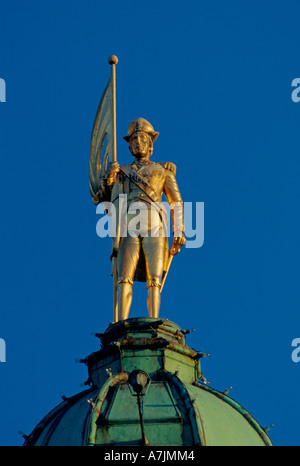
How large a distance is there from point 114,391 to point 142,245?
4.60 metres

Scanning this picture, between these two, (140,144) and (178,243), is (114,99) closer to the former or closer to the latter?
(140,144)

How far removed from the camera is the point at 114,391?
130 ft

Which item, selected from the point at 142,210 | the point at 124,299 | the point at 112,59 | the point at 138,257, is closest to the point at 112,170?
the point at 142,210

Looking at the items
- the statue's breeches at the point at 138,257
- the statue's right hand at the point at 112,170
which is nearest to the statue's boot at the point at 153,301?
the statue's breeches at the point at 138,257

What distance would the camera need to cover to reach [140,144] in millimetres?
44156

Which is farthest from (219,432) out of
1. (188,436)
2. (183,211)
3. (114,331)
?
(183,211)

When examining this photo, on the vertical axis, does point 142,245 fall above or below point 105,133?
below

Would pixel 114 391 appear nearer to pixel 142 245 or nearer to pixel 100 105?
pixel 142 245

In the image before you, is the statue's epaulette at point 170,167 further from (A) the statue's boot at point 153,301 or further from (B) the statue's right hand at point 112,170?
(A) the statue's boot at point 153,301

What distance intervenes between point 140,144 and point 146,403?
794 centimetres

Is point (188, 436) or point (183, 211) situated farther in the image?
point (183, 211)

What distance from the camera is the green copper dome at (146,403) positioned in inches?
1508
